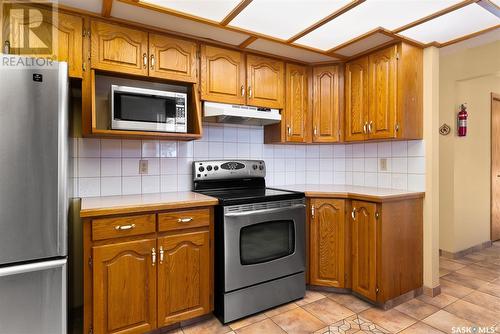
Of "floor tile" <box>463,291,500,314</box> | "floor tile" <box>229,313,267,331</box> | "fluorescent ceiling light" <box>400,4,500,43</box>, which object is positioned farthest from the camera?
"floor tile" <box>463,291,500,314</box>

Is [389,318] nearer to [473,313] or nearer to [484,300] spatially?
[473,313]

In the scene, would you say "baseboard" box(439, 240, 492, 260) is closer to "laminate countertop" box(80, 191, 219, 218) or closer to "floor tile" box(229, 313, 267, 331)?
"floor tile" box(229, 313, 267, 331)

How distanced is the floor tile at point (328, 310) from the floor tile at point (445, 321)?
0.54 meters

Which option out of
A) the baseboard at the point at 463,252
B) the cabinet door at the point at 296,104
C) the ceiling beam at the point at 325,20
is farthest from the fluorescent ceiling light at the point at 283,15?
the baseboard at the point at 463,252

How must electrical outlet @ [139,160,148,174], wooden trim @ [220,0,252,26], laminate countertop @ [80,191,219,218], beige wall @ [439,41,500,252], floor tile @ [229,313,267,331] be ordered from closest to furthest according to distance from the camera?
laminate countertop @ [80,191,219,218] < wooden trim @ [220,0,252,26] < floor tile @ [229,313,267,331] < electrical outlet @ [139,160,148,174] < beige wall @ [439,41,500,252]

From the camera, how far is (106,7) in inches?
70.1

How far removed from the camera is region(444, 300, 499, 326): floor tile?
79.2 inches

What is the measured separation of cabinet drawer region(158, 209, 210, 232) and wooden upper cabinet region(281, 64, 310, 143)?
1180 mm

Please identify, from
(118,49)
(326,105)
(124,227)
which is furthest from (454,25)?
(124,227)

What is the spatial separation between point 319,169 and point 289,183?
1.35 feet

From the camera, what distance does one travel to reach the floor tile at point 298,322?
194 cm

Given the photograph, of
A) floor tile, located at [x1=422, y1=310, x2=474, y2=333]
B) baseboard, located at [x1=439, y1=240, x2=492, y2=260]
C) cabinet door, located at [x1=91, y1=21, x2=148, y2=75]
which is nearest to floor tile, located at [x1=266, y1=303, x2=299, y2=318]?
floor tile, located at [x1=422, y1=310, x2=474, y2=333]

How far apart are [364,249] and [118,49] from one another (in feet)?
7.87

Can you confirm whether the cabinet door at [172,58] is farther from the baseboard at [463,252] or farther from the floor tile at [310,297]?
the baseboard at [463,252]
